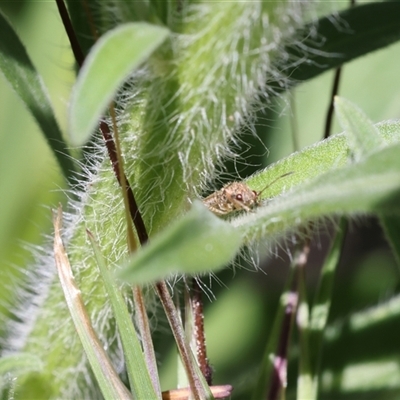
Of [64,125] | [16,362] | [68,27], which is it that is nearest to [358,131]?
[68,27]

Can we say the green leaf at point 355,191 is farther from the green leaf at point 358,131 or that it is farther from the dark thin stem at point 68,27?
the dark thin stem at point 68,27

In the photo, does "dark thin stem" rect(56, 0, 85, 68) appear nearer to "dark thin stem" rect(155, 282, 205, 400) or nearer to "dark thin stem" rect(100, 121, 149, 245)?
"dark thin stem" rect(100, 121, 149, 245)

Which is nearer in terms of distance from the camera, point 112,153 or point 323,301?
point 112,153

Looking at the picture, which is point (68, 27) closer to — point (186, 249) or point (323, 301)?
point (186, 249)

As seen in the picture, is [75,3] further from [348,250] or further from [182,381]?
[348,250]

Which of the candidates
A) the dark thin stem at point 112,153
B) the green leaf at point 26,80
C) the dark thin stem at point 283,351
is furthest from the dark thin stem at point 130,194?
the dark thin stem at point 283,351

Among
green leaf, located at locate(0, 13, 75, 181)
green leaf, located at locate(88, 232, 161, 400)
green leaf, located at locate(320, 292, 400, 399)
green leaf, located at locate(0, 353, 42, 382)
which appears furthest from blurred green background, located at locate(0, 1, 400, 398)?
green leaf, located at locate(88, 232, 161, 400)
